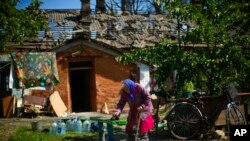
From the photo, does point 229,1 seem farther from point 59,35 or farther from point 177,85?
point 59,35

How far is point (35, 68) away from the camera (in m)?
18.8

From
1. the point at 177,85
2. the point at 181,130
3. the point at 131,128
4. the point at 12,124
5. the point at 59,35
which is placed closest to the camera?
the point at 131,128

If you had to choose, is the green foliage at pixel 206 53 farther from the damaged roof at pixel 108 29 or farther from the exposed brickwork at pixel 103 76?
the damaged roof at pixel 108 29

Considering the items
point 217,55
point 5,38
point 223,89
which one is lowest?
point 223,89

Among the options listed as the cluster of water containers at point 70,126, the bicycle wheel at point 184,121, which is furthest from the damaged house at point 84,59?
the bicycle wheel at point 184,121

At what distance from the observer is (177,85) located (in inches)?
454

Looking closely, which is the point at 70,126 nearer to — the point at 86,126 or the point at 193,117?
the point at 86,126

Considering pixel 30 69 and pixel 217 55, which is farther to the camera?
pixel 30 69

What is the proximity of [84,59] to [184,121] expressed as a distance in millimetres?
10514

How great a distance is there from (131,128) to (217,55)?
4.10 metres

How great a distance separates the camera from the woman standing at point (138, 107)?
8.01m

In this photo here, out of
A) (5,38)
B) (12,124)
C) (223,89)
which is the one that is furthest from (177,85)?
(12,124)

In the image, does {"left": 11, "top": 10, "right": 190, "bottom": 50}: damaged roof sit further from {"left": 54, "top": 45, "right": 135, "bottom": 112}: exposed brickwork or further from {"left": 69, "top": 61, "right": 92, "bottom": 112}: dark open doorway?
{"left": 69, "top": 61, "right": 92, "bottom": 112}: dark open doorway

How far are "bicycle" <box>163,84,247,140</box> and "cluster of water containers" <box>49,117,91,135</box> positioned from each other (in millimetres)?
3286
